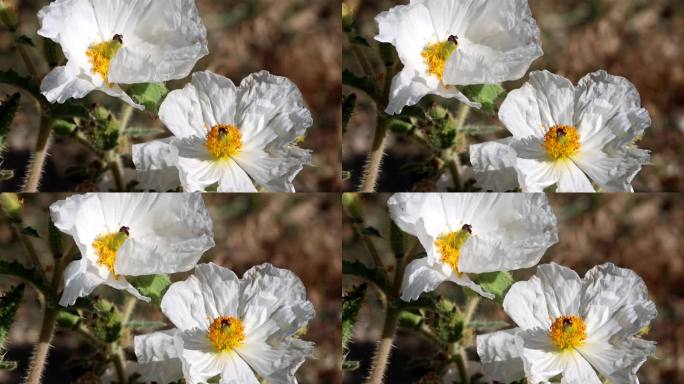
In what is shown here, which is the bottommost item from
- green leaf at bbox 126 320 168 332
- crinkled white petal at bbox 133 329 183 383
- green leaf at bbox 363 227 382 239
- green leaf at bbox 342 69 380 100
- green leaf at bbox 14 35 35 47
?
crinkled white petal at bbox 133 329 183 383

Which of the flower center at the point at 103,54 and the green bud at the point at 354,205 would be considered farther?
the green bud at the point at 354,205

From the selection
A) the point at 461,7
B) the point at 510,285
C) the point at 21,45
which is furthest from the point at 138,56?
the point at 510,285

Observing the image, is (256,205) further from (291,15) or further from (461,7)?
(461,7)

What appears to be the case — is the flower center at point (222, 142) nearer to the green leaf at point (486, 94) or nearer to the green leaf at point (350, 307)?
the green leaf at point (350, 307)

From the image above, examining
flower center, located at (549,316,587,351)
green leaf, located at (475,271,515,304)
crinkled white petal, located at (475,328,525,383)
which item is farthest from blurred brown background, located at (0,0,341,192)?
flower center, located at (549,316,587,351)

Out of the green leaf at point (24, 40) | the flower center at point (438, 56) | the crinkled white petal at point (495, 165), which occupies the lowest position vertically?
the crinkled white petal at point (495, 165)

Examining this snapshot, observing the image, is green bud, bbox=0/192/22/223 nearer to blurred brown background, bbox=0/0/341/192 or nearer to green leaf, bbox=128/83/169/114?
Answer: blurred brown background, bbox=0/0/341/192

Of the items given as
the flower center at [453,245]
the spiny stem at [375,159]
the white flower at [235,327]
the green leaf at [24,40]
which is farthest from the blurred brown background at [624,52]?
the green leaf at [24,40]
